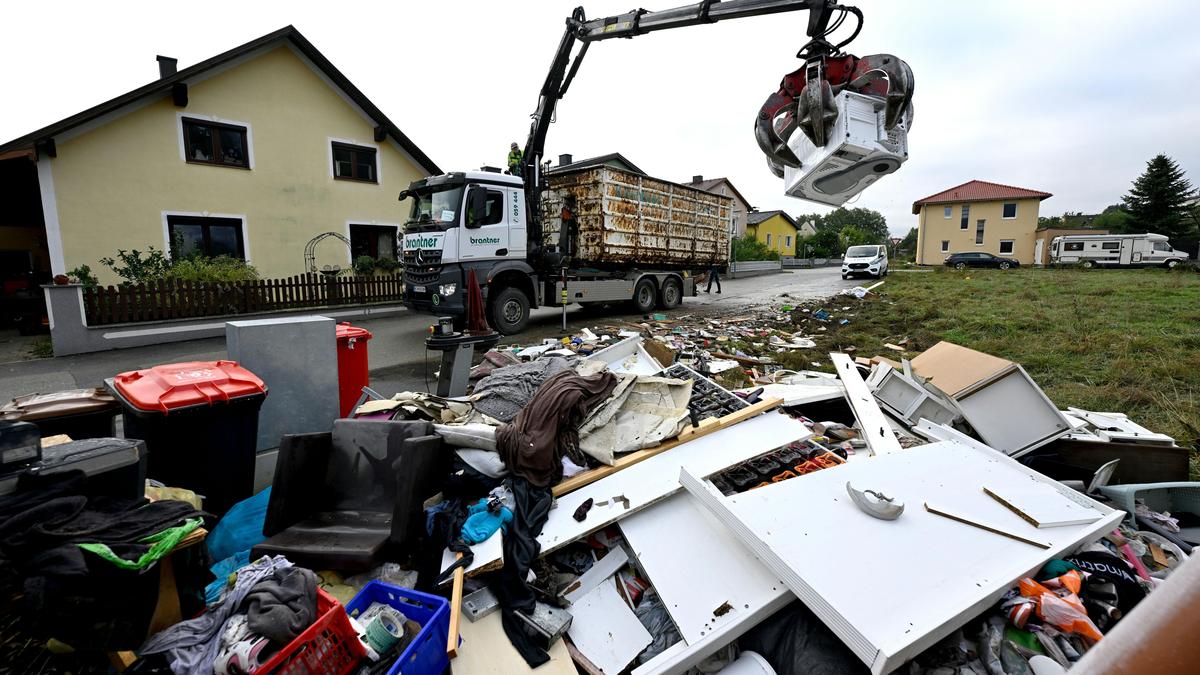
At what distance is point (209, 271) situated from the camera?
10.7 metres

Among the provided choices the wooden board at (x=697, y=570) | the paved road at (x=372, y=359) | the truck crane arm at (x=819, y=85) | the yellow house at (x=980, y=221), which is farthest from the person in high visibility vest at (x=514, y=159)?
the yellow house at (x=980, y=221)

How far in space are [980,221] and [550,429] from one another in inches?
1792

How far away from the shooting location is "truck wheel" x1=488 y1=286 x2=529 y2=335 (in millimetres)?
9234

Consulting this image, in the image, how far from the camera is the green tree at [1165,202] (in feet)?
117

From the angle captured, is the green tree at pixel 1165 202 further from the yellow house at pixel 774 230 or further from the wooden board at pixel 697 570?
the wooden board at pixel 697 570

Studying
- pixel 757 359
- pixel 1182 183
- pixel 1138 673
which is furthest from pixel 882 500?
pixel 1182 183

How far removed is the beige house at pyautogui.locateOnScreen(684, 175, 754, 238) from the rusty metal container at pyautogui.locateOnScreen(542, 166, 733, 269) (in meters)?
27.7

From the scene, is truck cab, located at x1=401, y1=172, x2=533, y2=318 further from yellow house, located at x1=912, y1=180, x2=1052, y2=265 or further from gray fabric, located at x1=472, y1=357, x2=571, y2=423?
yellow house, located at x1=912, y1=180, x2=1052, y2=265

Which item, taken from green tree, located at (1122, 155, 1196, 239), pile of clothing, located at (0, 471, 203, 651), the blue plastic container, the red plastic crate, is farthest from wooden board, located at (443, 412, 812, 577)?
green tree, located at (1122, 155, 1196, 239)

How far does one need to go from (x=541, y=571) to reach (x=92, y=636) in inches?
66.2

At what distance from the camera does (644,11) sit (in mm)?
8062

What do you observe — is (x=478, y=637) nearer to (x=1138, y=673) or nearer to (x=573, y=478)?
(x=573, y=478)

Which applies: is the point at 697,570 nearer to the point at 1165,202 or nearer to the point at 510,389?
the point at 510,389

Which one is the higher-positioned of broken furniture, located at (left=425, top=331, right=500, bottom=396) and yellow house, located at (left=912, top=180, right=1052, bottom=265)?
yellow house, located at (left=912, top=180, right=1052, bottom=265)
